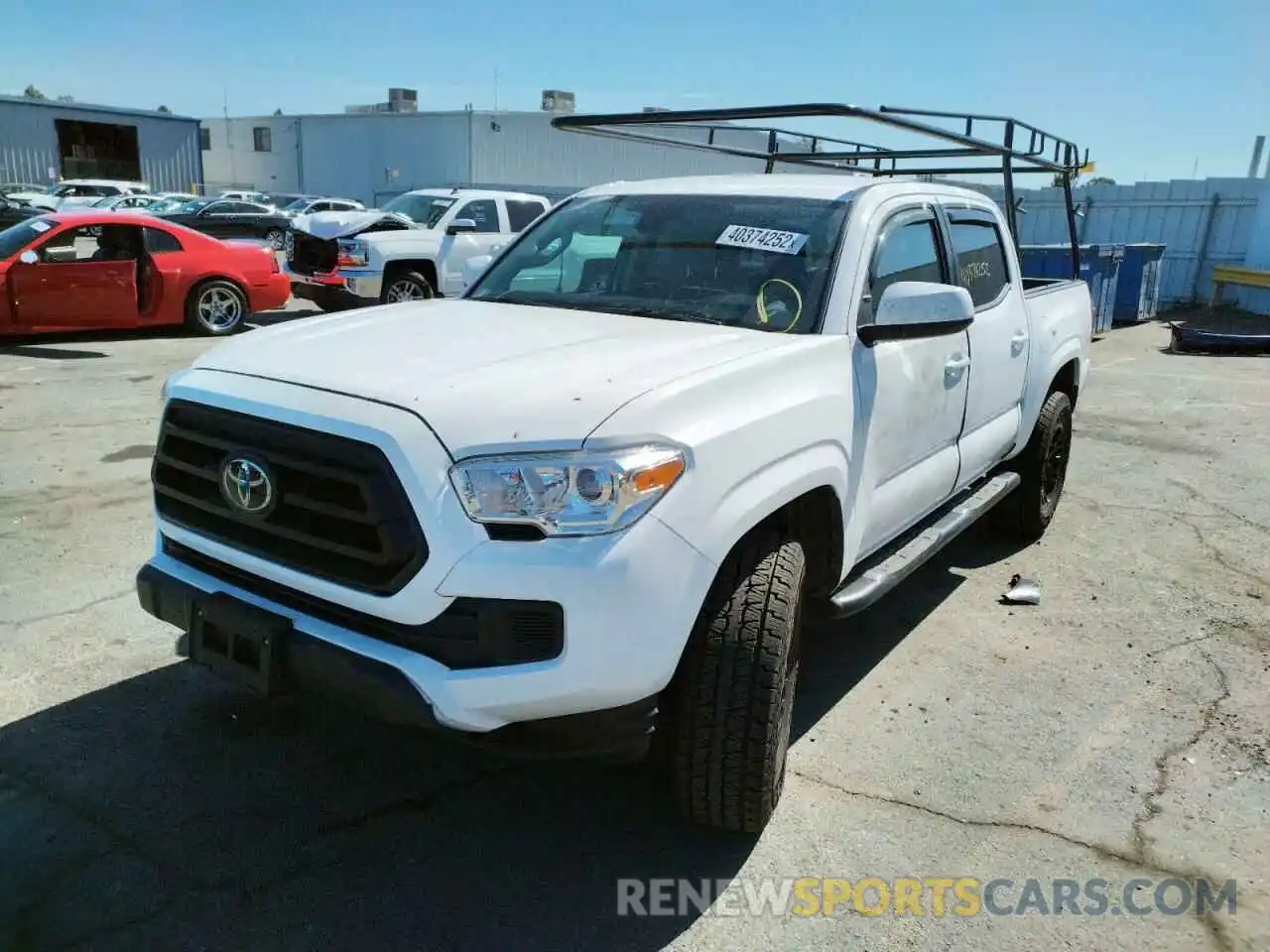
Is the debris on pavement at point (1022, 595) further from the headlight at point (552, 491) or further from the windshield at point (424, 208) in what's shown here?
the windshield at point (424, 208)

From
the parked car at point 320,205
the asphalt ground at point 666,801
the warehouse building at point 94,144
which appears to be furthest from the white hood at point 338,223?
the warehouse building at point 94,144

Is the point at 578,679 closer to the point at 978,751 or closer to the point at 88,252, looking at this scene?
the point at 978,751

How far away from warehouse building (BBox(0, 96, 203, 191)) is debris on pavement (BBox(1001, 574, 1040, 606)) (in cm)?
4408

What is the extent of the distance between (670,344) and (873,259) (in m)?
1.01

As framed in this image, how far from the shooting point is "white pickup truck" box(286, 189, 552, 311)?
41.7ft

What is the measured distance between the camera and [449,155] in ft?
143

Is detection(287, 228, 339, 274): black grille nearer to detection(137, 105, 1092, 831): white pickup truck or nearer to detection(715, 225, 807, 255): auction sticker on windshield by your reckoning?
detection(137, 105, 1092, 831): white pickup truck

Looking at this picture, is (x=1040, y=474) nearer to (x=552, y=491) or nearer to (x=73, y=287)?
(x=552, y=491)

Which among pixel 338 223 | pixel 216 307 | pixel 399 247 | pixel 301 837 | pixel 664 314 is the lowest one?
pixel 301 837

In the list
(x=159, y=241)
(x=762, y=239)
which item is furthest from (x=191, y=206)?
(x=762, y=239)

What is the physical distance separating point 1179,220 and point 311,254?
16.4 meters

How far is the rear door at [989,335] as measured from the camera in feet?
14.2

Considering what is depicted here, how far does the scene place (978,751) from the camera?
3.41 meters

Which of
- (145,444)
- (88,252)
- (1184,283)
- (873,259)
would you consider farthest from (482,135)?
(873,259)
